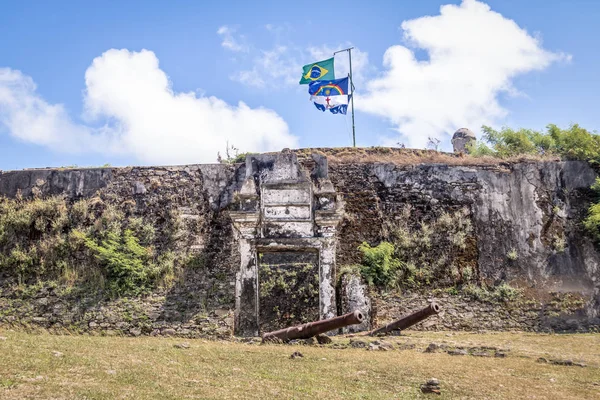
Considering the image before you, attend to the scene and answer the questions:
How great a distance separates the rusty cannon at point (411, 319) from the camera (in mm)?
11016

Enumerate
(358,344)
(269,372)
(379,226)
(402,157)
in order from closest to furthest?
(269,372), (358,344), (379,226), (402,157)

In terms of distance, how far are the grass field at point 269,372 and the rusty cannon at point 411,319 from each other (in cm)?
75

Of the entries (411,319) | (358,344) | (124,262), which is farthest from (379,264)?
(124,262)

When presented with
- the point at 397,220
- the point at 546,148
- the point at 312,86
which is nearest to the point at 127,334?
the point at 397,220

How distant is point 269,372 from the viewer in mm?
7801

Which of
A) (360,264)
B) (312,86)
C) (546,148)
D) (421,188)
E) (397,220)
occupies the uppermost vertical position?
(312,86)

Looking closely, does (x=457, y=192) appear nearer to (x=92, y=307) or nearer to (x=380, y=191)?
Result: (x=380, y=191)

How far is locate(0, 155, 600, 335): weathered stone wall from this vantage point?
44.1 feet

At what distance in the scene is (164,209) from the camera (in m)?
15.5

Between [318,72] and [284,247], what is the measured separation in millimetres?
7823

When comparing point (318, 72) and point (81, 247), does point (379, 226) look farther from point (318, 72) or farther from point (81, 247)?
point (81, 247)

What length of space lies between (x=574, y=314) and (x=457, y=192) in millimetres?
4460

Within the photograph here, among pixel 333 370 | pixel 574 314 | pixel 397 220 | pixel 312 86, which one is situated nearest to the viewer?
pixel 333 370

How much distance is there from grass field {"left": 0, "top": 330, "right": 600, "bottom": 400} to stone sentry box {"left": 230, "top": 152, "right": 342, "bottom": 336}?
8.23 feet
